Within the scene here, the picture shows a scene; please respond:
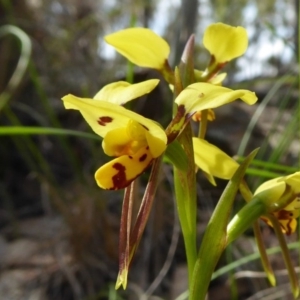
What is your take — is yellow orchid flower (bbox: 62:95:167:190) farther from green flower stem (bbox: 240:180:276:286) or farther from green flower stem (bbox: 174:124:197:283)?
green flower stem (bbox: 240:180:276:286)

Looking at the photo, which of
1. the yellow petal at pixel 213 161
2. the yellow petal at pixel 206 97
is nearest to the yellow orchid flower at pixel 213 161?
the yellow petal at pixel 213 161

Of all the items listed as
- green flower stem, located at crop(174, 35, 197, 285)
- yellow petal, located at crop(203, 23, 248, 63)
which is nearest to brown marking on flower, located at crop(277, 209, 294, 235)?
green flower stem, located at crop(174, 35, 197, 285)

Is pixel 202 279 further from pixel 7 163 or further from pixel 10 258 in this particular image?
pixel 7 163

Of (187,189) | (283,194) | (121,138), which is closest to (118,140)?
(121,138)

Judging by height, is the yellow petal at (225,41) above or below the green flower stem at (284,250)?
above

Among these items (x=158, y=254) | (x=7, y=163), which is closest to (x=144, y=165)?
(x=158, y=254)

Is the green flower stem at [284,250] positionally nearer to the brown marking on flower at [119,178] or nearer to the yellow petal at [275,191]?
the yellow petal at [275,191]

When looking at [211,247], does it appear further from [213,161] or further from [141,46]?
[141,46]
